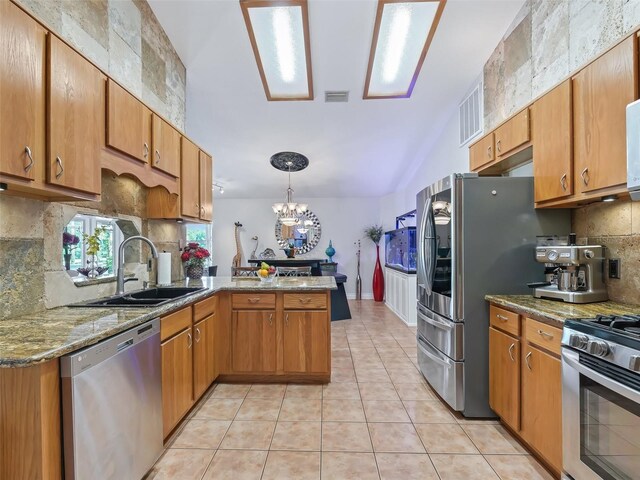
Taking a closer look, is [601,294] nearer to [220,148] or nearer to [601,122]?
[601,122]

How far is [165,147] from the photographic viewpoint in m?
2.60

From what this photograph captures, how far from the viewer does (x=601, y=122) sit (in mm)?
1736

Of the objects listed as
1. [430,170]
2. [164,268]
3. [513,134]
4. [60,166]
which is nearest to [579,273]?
[513,134]

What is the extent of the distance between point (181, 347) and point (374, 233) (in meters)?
6.04

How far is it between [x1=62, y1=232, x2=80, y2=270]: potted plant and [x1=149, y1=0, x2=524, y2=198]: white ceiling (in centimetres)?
226

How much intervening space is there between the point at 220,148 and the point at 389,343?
4.11 m

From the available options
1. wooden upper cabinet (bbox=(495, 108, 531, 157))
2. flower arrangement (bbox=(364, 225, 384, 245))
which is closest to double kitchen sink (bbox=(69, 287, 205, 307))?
wooden upper cabinet (bbox=(495, 108, 531, 157))

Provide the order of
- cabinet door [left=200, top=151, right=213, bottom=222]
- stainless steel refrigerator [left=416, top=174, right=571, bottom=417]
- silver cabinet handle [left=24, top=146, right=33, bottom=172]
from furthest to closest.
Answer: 1. cabinet door [left=200, top=151, right=213, bottom=222]
2. stainless steel refrigerator [left=416, top=174, right=571, bottom=417]
3. silver cabinet handle [left=24, top=146, right=33, bottom=172]

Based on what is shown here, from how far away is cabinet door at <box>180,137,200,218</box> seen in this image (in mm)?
2932

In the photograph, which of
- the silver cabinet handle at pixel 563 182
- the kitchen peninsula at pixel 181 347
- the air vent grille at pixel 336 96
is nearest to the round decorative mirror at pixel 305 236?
the air vent grille at pixel 336 96

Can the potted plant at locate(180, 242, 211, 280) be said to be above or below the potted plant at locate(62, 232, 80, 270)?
below

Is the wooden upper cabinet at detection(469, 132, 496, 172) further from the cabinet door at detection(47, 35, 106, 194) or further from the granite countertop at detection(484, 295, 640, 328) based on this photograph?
the cabinet door at detection(47, 35, 106, 194)

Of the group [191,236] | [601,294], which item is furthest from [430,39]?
[191,236]

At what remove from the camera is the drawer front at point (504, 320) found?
80.4 inches
